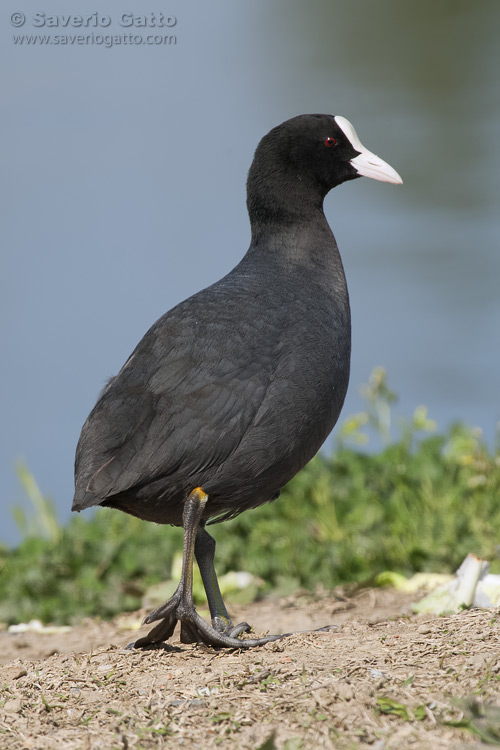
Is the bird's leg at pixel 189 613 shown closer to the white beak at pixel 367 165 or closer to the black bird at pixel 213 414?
the black bird at pixel 213 414

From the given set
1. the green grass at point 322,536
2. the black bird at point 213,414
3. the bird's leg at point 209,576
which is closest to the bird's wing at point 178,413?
the black bird at point 213,414

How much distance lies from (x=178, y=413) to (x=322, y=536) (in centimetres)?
252

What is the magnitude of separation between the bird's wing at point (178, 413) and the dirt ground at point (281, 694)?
0.64m

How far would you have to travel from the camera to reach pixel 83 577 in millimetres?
5559

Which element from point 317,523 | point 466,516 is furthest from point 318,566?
point 466,516

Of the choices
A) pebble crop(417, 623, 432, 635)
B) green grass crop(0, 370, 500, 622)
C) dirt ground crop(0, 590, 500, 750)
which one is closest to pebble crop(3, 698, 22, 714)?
dirt ground crop(0, 590, 500, 750)

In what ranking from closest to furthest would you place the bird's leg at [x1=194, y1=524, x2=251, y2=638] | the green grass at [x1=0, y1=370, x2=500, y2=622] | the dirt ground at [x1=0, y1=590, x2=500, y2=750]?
the dirt ground at [x1=0, y1=590, x2=500, y2=750]
the bird's leg at [x1=194, y1=524, x2=251, y2=638]
the green grass at [x1=0, y1=370, x2=500, y2=622]

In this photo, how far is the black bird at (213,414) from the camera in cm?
336

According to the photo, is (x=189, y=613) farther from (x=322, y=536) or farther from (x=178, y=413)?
(x=322, y=536)

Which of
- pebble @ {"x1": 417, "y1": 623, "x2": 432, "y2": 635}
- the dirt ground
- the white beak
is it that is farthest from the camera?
the white beak

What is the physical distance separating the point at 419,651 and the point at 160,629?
96 cm

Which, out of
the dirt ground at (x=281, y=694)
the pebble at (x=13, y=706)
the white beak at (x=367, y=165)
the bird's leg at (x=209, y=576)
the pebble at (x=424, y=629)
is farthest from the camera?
the white beak at (x=367, y=165)

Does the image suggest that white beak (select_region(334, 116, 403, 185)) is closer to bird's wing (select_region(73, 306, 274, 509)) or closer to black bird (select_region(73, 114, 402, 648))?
black bird (select_region(73, 114, 402, 648))

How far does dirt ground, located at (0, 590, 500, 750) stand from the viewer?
2492mm
